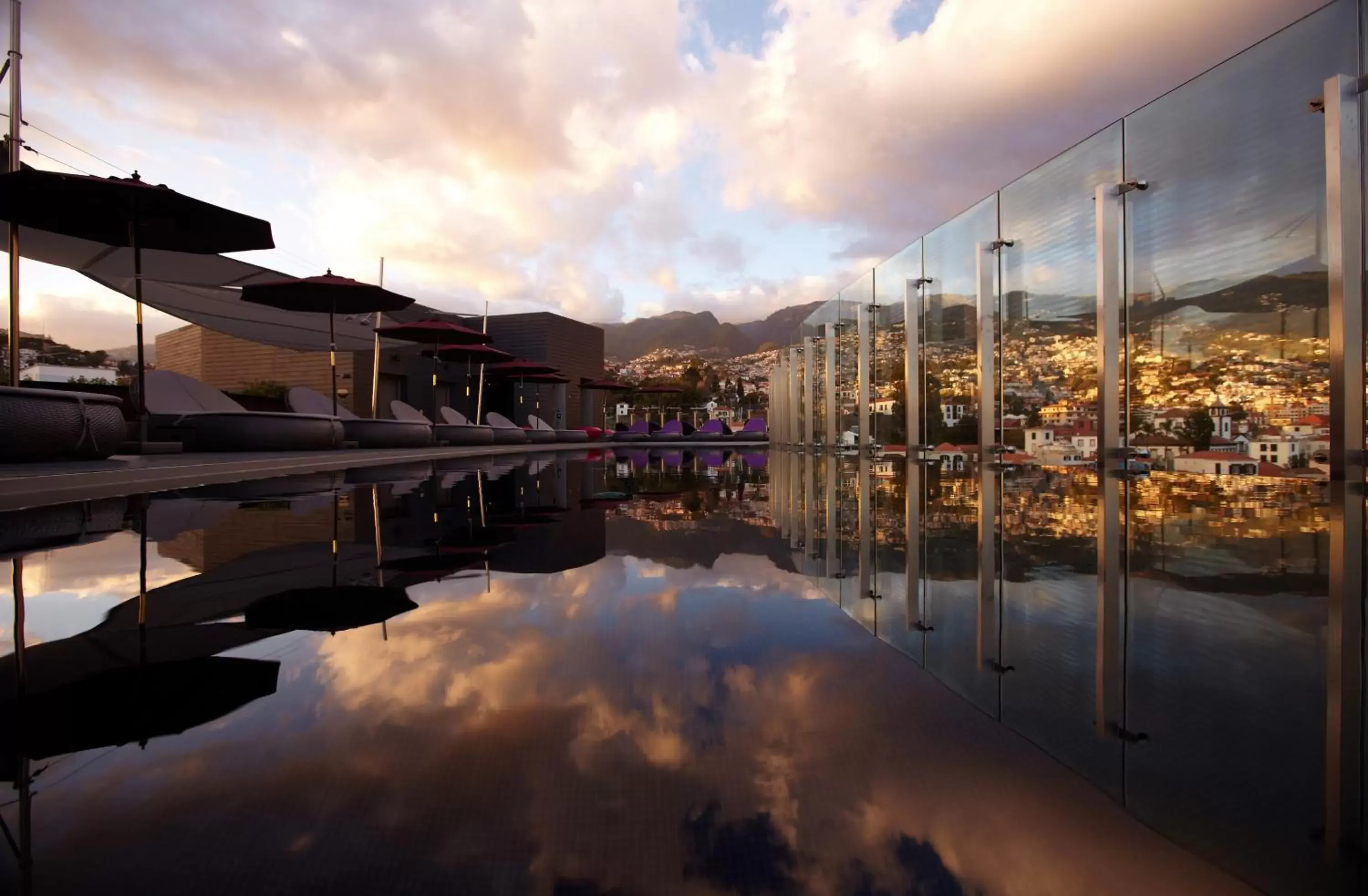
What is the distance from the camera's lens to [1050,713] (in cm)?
101

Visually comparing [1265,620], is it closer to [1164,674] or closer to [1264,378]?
[1164,674]

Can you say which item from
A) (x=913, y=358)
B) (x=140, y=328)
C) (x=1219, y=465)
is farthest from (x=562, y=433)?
(x=1219, y=465)

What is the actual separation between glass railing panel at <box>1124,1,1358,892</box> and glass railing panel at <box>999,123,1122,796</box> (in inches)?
6.2

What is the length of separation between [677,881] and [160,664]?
108 cm

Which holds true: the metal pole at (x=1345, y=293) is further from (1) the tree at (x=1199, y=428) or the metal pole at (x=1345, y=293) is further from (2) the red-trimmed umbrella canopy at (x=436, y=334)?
(2) the red-trimmed umbrella canopy at (x=436, y=334)

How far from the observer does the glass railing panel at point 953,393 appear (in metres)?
2.78

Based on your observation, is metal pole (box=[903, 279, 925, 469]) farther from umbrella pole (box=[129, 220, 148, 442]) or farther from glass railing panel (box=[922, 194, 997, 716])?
umbrella pole (box=[129, 220, 148, 442])

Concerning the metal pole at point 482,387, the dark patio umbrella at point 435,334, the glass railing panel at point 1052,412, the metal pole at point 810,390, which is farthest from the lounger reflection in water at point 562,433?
the glass railing panel at point 1052,412

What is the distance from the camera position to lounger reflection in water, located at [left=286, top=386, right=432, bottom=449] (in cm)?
1000

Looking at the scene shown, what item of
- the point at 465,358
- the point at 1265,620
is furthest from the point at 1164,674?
the point at 465,358

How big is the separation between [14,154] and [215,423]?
2.75 m

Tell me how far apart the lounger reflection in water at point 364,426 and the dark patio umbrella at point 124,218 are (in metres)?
3.07

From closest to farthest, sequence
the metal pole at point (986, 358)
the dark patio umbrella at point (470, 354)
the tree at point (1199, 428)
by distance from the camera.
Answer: the tree at point (1199, 428) < the metal pole at point (986, 358) < the dark patio umbrella at point (470, 354)

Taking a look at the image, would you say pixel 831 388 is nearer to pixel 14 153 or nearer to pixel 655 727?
pixel 14 153
